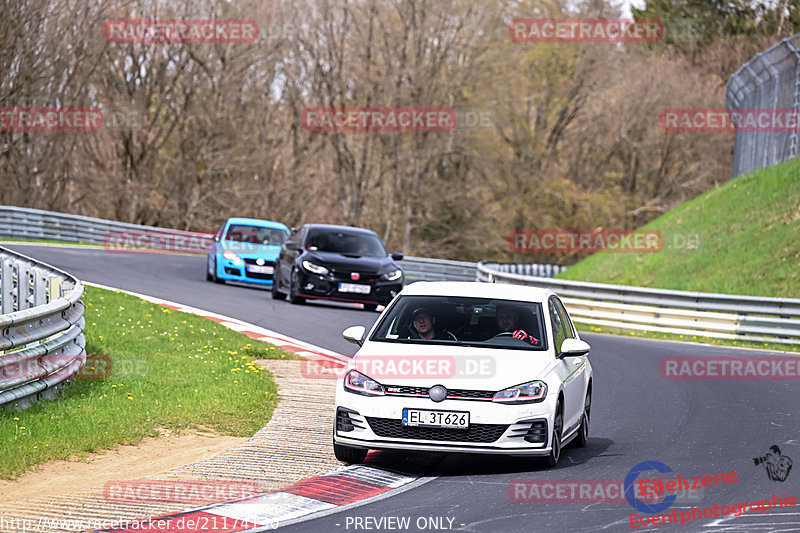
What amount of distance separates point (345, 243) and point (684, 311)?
6.89m

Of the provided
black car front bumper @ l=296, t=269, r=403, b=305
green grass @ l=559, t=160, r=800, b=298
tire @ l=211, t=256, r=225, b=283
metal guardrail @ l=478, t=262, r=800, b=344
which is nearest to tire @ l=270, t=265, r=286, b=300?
black car front bumper @ l=296, t=269, r=403, b=305

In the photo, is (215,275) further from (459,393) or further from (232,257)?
(459,393)

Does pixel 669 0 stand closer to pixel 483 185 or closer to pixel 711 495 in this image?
pixel 483 185

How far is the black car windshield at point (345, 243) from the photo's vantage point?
75.3ft

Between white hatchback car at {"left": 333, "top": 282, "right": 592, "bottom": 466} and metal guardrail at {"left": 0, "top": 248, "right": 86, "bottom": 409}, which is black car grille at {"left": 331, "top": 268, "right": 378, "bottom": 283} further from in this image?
white hatchback car at {"left": 333, "top": 282, "right": 592, "bottom": 466}

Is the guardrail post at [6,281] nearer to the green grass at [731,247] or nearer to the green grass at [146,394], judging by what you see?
the green grass at [146,394]

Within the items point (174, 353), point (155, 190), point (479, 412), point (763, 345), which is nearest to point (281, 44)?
point (155, 190)

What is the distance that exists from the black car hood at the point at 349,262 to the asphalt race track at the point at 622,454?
1.29 metres

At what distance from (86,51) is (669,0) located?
131 feet

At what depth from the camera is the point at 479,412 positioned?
863 cm

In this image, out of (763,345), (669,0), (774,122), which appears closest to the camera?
(763,345)

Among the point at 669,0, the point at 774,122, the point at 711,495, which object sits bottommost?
the point at 711,495

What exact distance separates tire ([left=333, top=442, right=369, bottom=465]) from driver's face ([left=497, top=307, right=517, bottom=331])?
168 cm

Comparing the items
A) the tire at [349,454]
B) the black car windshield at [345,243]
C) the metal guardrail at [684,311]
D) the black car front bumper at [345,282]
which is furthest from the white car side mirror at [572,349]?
the black car windshield at [345,243]
